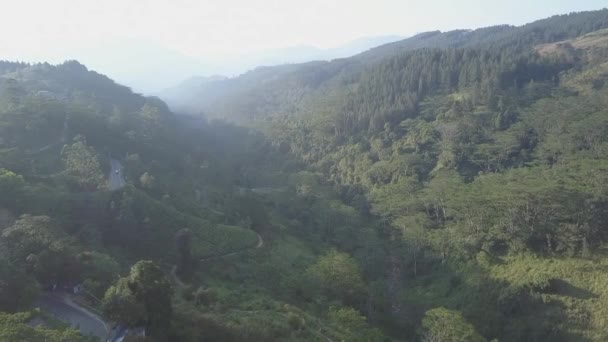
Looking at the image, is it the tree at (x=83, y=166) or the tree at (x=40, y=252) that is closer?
the tree at (x=40, y=252)

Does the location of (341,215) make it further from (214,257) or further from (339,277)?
(214,257)

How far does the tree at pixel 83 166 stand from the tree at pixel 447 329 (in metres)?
25.0

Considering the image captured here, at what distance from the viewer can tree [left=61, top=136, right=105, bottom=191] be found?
34.8 m

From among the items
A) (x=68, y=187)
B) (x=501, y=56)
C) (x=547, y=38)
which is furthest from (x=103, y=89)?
(x=547, y=38)

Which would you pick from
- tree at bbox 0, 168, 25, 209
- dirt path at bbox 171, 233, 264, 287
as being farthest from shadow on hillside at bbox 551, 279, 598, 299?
tree at bbox 0, 168, 25, 209

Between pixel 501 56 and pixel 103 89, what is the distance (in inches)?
2469

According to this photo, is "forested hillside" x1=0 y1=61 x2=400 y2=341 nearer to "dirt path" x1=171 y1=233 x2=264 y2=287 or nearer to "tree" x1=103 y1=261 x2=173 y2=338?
"tree" x1=103 y1=261 x2=173 y2=338

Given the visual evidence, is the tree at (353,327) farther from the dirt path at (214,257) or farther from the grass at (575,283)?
the grass at (575,283)

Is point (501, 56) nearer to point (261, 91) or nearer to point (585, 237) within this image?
point (585, 237)

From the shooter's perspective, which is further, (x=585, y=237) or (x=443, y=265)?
(x=443, y=265)

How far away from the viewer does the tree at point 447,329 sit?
22734mm

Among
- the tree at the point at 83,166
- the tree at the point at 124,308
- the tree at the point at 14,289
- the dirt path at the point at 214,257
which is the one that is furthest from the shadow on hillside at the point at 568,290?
the tree at the point at 83,166

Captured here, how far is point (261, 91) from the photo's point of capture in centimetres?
12444

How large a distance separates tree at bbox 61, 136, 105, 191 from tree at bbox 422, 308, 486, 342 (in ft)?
82.1
